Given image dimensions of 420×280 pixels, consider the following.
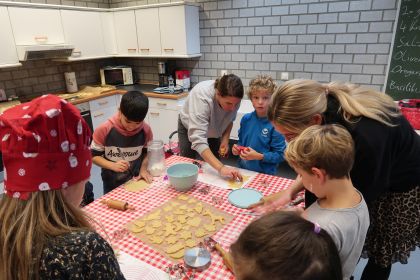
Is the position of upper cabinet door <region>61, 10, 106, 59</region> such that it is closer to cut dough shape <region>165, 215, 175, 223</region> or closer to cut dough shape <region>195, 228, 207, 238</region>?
cut dough shape <region>165, 215, 175, 223</region>

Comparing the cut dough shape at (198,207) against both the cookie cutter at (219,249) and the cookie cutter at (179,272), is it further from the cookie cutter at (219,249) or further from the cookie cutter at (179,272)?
the cookie cutter at (179,272)

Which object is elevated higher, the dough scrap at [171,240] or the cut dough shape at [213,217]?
the cut dough shape at [213,217]

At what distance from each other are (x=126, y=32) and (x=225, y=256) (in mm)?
3784

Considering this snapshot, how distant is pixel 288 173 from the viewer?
3543 mm

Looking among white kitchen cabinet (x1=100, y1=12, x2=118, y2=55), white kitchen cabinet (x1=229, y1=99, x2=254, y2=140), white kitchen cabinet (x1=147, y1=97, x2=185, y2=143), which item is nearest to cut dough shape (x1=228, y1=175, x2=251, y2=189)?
white kitchen cabinet (x1=229, y1=99, x2=254, y2=140)

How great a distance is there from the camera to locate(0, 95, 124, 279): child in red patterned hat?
710 millimetres

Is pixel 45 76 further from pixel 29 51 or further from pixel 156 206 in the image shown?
pixel 156 206

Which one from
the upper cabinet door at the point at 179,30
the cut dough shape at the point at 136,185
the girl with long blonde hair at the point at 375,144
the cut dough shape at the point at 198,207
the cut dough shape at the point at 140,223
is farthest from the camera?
the upper cabinet door at the point at 179,30

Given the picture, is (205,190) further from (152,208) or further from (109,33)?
(109,33)

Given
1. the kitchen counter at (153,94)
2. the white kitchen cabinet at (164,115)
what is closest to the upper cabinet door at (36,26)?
the kitchen counter at (153,94)

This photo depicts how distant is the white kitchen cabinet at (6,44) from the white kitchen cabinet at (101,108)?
93 centimetres

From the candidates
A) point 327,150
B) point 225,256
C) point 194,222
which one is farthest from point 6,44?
point 327,150

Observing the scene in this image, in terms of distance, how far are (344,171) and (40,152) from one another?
92cm

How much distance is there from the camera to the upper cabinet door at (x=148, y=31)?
12.6 ft
